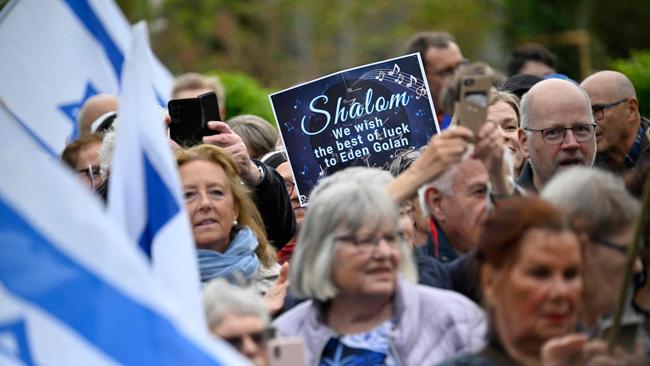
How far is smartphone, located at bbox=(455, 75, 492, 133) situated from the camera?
6590 millimetres

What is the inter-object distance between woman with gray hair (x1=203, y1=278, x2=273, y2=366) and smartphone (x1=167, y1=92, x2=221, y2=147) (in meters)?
2.57

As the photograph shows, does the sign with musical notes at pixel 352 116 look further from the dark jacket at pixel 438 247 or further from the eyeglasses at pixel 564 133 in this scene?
the dark jacket at pixel 438 247

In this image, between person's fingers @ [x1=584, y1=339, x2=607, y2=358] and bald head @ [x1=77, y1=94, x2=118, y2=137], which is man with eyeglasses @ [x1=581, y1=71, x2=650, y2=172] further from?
person's fingers @ [x1=584, y1=339, x2=607, y2=358]

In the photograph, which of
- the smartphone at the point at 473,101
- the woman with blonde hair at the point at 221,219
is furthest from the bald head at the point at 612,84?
the smartphone at the point at 473,101

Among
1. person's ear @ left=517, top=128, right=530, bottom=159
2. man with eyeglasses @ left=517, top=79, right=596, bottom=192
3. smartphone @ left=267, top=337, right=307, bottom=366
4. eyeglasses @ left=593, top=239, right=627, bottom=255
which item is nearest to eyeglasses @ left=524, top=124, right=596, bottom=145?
man with eyeglasses @ left=517, top=79, right=596, bottom=192

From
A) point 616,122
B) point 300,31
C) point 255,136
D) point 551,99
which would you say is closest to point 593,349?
point 551,99

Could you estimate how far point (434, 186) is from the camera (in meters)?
7.51

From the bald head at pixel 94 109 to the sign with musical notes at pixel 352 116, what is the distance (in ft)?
8.04

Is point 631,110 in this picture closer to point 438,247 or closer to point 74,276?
point 438,247

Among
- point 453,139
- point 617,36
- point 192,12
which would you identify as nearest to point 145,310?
point 453,139

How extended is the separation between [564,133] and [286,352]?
2968 mm

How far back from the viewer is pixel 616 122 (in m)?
9.38

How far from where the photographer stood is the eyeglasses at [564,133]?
8367 mm

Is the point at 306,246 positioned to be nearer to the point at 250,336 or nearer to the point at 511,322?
the point at 250,336
